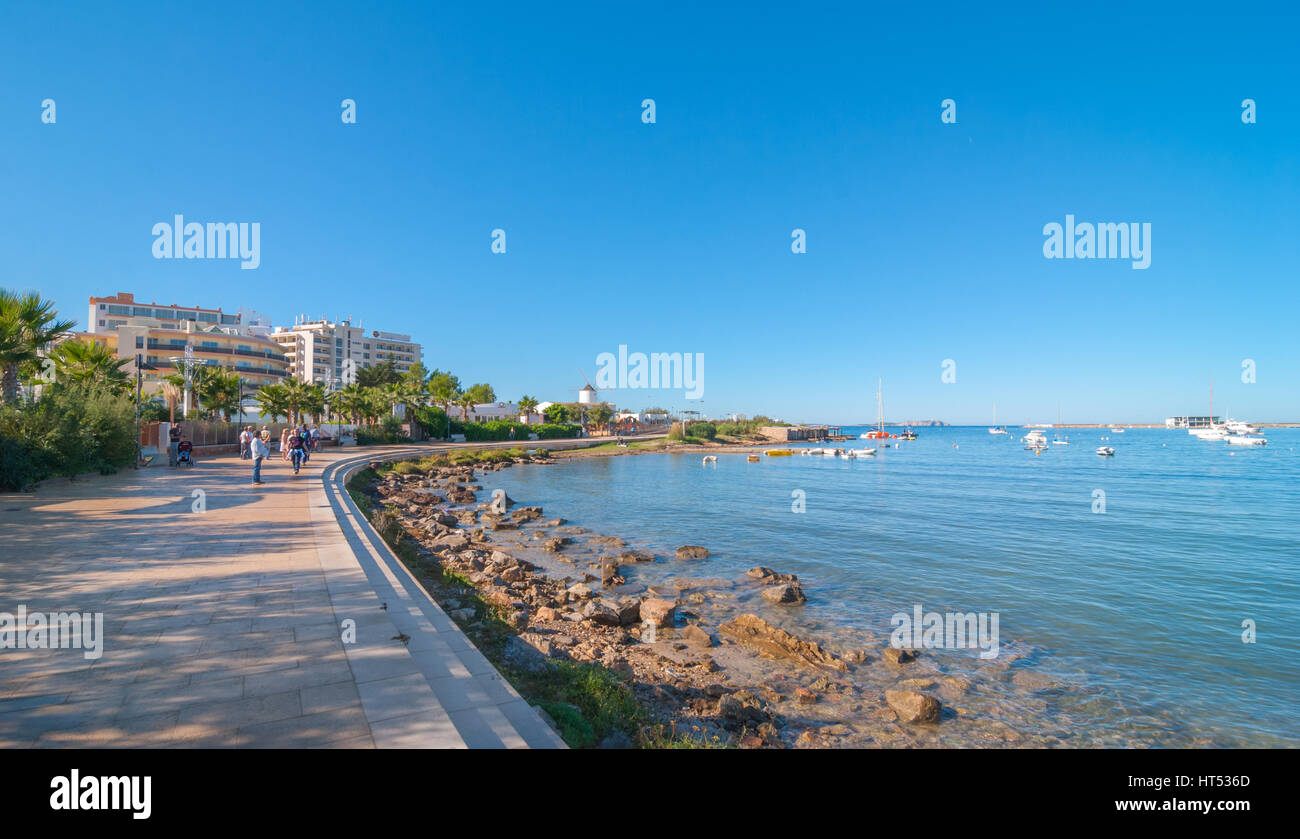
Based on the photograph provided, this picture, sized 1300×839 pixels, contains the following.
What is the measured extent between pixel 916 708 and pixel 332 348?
125m

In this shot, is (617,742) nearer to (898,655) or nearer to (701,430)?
(898,655)

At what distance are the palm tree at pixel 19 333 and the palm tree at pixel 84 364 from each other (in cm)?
733

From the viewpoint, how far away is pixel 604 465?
57.1 metres

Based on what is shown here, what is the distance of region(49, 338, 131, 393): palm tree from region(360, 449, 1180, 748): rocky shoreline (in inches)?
864

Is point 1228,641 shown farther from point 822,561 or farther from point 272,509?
point 272,509

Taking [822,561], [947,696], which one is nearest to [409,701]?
[947,696]

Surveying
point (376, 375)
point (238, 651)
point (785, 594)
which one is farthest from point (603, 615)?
point (376, 375)

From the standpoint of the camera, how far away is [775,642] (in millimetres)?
10359

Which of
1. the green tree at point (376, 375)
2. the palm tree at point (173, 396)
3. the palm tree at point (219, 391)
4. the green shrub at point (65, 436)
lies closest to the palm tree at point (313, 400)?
the palm tree at point (219, 391)

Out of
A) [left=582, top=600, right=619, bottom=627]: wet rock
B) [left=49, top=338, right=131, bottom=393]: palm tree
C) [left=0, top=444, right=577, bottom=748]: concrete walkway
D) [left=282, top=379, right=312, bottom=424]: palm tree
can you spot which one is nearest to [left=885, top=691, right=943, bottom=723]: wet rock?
[left=582, top=600, right=619, bottom=627]: wet rock

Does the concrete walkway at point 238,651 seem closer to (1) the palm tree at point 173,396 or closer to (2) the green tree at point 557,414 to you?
(1) the palm tree at point 173,396

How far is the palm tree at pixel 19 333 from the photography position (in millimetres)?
16312

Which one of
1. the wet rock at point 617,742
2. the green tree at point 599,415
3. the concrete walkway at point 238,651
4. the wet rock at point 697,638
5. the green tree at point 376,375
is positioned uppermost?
the green tree at point 376,375

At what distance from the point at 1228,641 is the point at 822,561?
871cm
